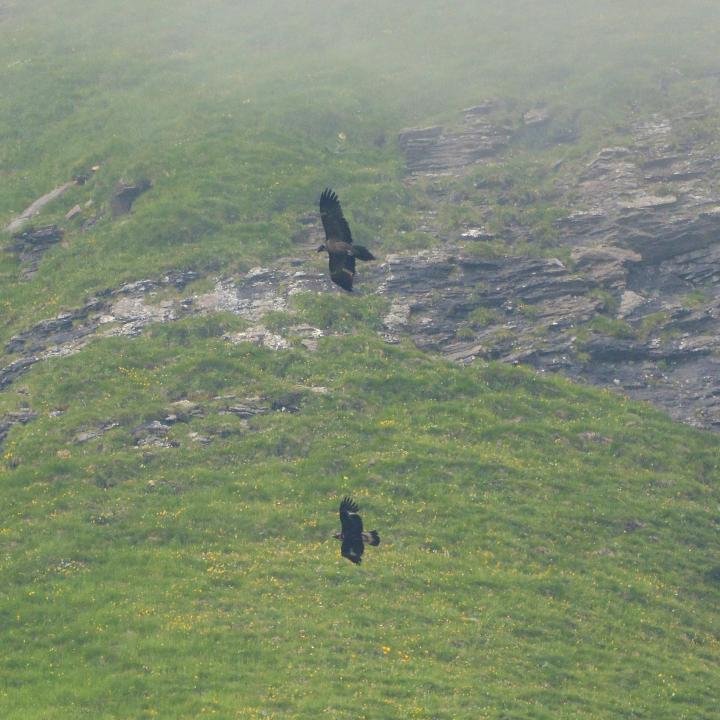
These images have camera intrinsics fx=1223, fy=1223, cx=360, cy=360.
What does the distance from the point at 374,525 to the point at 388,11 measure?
5788 cm

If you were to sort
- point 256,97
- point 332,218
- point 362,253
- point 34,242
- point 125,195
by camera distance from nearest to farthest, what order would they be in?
point 362,253, point 332,218, point 34,242, point 125,195, point 256,97

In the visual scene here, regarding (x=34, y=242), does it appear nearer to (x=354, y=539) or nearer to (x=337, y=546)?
(x=337, y=546)

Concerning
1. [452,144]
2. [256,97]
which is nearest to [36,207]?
[256,97]

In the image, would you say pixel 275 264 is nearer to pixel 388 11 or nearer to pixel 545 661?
pixel 545 661

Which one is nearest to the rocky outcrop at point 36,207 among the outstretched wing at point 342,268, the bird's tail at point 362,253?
the outstretched wing at point 342,268

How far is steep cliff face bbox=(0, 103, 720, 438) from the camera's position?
4325cm

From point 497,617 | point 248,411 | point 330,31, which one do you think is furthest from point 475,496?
point 330,31

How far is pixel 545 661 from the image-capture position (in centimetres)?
2969

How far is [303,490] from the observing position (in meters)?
36.6

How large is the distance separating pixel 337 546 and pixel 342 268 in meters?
12.9

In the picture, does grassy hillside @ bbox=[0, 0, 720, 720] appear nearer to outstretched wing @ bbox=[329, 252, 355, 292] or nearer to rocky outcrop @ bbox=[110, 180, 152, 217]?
rocky outcrop @ bbox=[110, 180, 152, 217]

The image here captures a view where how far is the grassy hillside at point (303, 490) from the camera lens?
28.8 meters

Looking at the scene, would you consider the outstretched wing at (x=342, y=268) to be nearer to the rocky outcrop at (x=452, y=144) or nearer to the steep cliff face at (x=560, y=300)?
the steep cliff face at (x=560, y=300)

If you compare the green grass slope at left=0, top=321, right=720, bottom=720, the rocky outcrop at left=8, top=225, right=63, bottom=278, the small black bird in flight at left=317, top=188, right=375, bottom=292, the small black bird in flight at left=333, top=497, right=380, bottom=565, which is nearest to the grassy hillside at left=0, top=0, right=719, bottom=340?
the rocky outcrop at left=8, top=225, right=63, bottom=278
